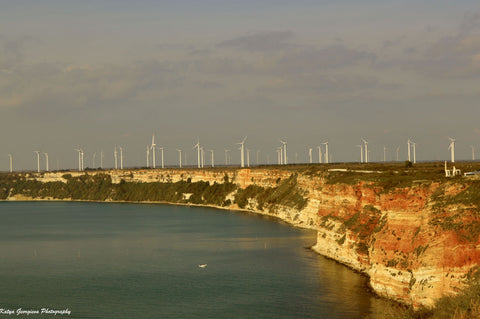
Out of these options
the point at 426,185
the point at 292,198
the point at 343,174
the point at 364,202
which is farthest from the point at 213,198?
the point at 426,185

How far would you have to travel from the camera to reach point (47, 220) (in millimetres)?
149125

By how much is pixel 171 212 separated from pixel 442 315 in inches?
5327

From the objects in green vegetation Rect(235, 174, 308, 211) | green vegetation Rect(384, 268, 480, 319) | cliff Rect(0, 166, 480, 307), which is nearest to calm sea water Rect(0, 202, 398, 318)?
cliff Rect(0, 166, 480, 307)

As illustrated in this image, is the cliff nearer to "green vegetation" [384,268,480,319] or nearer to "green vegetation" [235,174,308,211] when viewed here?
"green vegetation" [384,268,480,319]

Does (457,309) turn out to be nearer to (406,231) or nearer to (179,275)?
(406,231)

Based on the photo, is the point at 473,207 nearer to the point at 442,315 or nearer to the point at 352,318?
the point at 352,318

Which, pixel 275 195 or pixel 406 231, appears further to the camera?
pixel 275 195

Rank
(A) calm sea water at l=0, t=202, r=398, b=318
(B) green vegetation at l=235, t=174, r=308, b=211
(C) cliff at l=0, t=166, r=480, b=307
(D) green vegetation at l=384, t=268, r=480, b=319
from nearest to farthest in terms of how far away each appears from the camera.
→ (D) green vegetation at l=384, t=268, r=480, b=319 < (C) cliff at l=0, t=166, r=480, b=307 < (A) calm sea water at l=0, t=202, r=398, b=318 < (B) green vegetation at l=235, t=174, r=308, b=211

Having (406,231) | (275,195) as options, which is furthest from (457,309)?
(275,195)

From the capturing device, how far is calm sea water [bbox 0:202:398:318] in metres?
55.1

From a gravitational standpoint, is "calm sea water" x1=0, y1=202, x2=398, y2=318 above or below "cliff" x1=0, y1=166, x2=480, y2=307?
below

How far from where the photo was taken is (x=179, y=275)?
7019cm

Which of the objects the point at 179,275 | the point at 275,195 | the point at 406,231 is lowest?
the point at 179,275

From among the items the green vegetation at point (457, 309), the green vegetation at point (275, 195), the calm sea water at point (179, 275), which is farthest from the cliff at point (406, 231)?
the green vegetation at point (275, 195)
